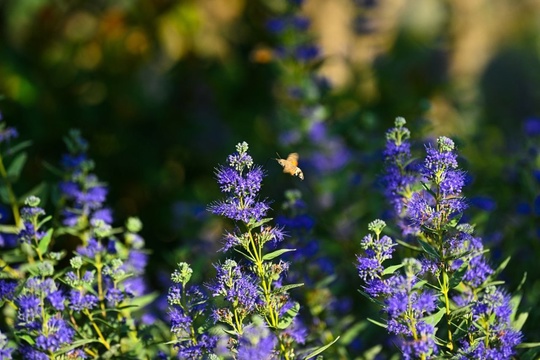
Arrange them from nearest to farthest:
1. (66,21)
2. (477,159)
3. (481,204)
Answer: (481,204)
(477,159)
(66,21)

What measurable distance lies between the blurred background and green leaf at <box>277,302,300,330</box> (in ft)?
3.82

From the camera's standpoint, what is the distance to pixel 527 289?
2617 millimetres

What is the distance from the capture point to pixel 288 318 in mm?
1878

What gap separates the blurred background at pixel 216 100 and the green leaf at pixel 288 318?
3.82ft

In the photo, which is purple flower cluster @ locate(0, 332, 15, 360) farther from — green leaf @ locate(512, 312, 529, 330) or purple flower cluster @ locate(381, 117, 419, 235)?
green leaf @ locate(512, 312, 529, 330)

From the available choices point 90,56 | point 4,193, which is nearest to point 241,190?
point 4,193

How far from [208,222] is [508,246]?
4.37ft

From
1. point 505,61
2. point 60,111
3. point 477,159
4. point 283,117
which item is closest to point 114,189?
point 60,111

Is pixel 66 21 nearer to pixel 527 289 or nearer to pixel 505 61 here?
pixel 527 289

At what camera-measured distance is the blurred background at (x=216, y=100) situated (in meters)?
3.44

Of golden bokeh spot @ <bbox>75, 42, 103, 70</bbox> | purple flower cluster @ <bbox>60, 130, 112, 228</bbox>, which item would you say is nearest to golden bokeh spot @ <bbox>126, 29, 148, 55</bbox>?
golden bokeh spot @ <bbox>75, 42, 103, 70</bbox>

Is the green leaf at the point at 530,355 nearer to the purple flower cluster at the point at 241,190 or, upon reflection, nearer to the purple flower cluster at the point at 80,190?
the purple flower cluster at the point at 241,190

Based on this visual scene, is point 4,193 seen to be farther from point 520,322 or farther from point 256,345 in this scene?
point 520,322

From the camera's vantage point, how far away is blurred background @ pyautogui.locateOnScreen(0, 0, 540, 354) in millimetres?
3443
